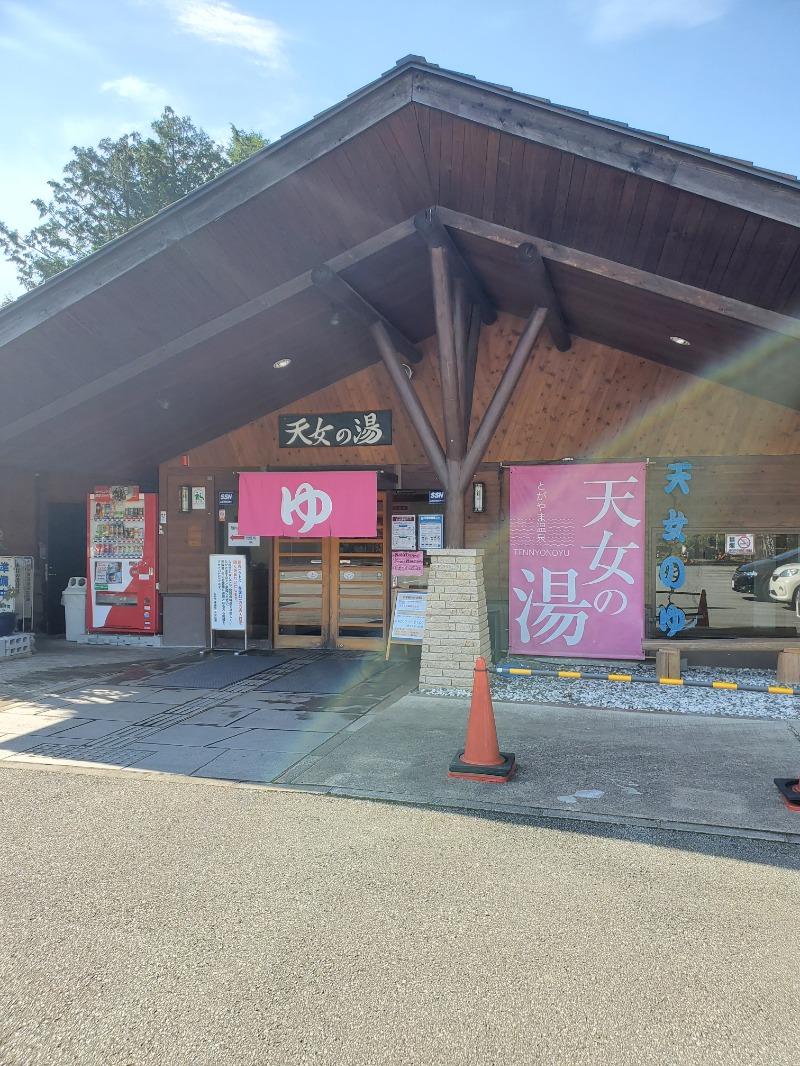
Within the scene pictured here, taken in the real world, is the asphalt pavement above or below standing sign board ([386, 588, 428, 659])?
below

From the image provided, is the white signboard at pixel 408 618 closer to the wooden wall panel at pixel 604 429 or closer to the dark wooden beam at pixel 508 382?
the wooden wall panel at pixel 604 429

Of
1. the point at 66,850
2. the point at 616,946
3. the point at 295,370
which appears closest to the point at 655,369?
the point at 295,370

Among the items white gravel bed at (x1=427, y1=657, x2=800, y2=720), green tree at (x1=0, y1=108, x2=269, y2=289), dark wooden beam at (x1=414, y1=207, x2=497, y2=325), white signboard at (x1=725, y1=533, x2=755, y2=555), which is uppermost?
green tree at (x1=0, y1=108, x2=269, y2=289)

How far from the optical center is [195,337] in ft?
28.6

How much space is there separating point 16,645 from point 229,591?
3351 millimetres

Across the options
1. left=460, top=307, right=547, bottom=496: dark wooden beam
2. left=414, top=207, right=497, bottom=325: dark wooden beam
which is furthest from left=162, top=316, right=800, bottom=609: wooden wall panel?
left=460, top=307, right=547, bottom=496: dark wooden beam

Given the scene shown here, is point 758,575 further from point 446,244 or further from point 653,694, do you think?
point 446,244

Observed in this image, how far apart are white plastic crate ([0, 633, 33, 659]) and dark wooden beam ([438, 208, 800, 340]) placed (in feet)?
28.9

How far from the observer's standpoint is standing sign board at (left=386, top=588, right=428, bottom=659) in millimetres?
10445

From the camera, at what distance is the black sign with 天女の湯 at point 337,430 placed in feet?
36.6

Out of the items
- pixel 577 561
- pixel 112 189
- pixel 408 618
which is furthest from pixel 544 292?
pixel 112 189

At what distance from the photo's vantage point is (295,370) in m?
10.5

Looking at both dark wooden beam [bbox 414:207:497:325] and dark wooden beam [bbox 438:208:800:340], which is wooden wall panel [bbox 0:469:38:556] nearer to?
dark wooden beam [bbox 414:207:497:325]

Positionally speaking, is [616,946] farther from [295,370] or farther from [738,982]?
[295,370]
